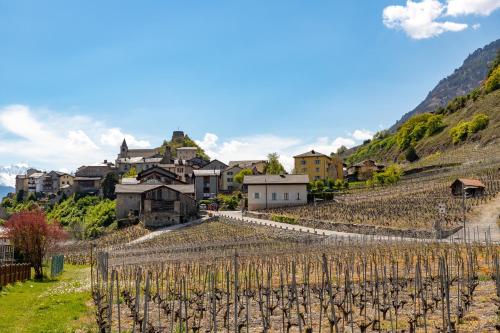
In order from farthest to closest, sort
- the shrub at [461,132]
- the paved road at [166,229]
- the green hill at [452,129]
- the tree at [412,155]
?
1. the tree at [412,155]
2. the shrub at [461,132]
3. the green hill at [452,129]
4. the paved road at [166,229]

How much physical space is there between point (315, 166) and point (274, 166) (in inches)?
318

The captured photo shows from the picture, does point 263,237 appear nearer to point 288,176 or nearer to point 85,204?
point 288,176

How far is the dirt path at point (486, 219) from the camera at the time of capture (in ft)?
117

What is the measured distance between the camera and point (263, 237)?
40531 mm

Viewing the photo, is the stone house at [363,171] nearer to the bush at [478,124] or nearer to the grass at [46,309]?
the bush at [478,124]

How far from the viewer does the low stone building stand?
206 feet

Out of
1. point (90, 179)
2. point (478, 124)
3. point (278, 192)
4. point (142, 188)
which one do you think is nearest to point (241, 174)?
point (142, 188)

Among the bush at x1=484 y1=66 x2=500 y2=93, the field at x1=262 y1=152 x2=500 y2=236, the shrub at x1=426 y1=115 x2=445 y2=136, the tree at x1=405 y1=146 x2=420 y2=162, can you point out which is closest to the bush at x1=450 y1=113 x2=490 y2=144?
the tree at x1=405 y1=146 x2=420 y2=162

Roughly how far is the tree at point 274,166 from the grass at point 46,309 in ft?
230

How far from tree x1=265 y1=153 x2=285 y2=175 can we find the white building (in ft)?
93.9

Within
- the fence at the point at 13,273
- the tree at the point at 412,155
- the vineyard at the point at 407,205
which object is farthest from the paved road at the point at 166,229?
the tree at the point at 412,155

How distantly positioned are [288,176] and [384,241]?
1380 inches

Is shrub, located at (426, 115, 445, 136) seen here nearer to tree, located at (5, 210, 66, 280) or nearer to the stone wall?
the stone wall

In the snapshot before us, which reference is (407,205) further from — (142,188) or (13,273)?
(13,273)
